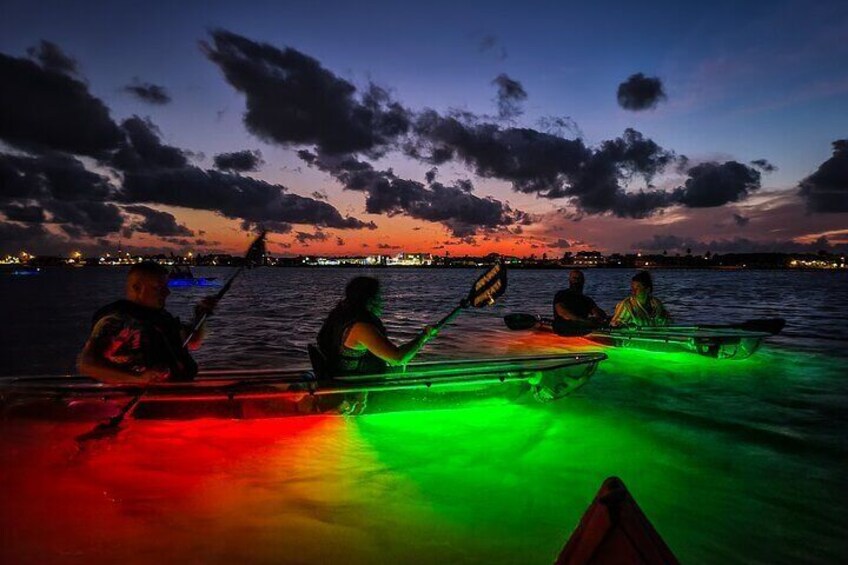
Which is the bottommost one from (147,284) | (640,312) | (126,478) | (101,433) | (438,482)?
(438,482)

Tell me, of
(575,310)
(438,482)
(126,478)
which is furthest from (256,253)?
(575,310)

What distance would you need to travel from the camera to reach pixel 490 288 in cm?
754

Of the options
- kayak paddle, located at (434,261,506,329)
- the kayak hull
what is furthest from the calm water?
Answer: the kayak hull

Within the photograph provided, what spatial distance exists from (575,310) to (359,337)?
818 cm

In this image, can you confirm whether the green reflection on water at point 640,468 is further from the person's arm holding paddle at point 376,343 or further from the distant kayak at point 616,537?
the distant kayak at point 616,537

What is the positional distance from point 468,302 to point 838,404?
7.16 m

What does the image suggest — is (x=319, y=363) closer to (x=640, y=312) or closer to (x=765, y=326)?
(x=640, y=312)

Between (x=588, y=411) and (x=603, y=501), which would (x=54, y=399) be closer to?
(x=603, y=501)

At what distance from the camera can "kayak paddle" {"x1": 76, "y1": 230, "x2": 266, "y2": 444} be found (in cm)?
546

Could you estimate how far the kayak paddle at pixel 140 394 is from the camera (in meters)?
5.46

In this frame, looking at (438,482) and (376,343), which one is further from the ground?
(376,343)

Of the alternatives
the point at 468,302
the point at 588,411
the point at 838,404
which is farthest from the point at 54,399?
the point at 838,404

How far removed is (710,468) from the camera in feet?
19.7

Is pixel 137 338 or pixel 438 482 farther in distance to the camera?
pixel 137 338
